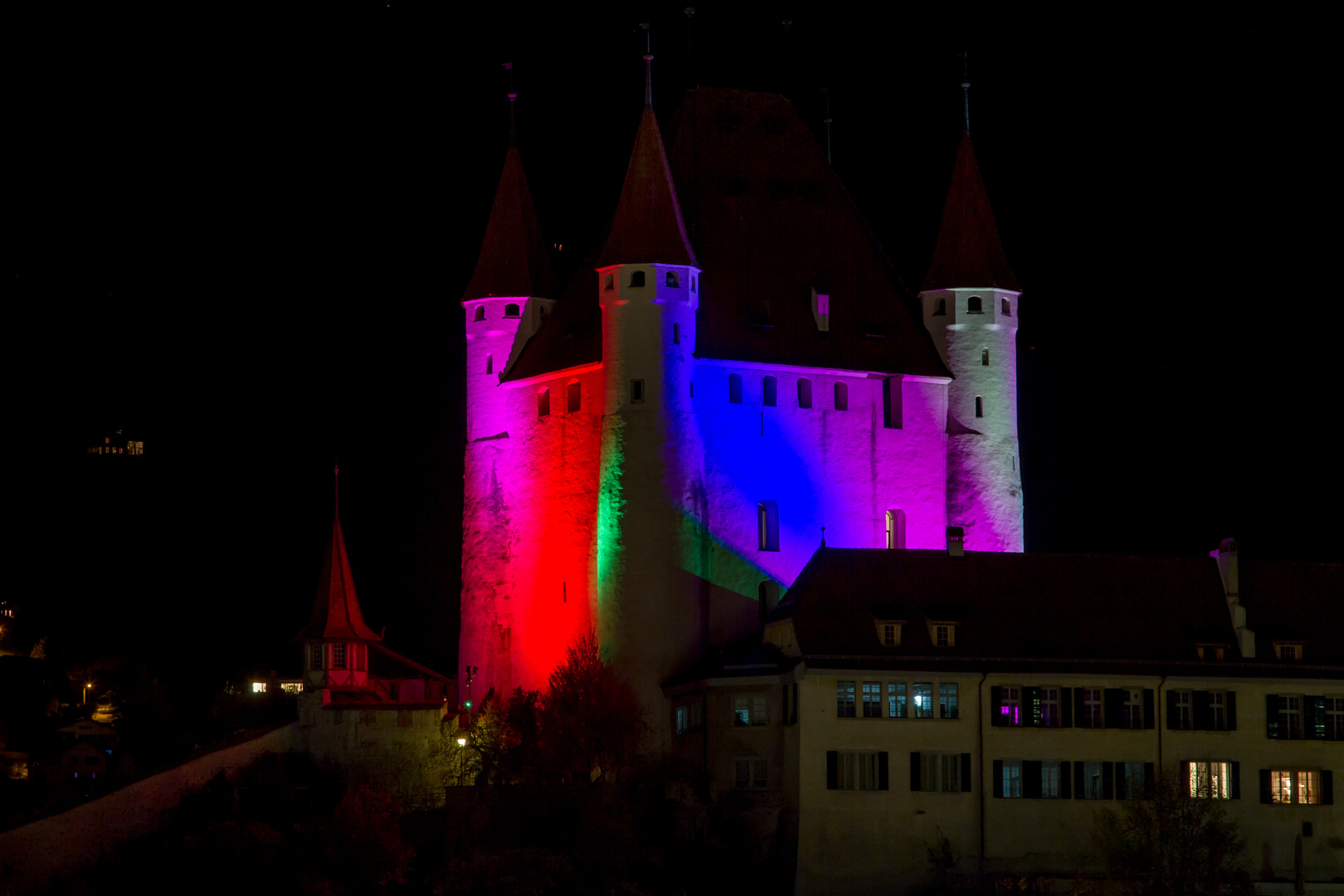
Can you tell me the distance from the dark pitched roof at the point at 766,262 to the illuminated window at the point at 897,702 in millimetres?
15218

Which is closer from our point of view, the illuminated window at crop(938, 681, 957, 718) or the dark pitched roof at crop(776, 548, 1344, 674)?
the illuminated window at crop(938, 681, 957, 718)

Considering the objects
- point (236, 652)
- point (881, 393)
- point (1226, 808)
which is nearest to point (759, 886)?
point (1226, 808)

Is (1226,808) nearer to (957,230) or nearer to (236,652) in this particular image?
(957,230)

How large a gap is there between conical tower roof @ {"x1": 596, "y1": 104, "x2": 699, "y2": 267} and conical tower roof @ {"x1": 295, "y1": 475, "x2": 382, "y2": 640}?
37.4 feet

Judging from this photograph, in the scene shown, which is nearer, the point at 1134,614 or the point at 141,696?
the point at 1134,614

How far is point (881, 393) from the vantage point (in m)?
80.8

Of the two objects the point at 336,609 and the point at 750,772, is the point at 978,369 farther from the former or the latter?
the point at 336,609

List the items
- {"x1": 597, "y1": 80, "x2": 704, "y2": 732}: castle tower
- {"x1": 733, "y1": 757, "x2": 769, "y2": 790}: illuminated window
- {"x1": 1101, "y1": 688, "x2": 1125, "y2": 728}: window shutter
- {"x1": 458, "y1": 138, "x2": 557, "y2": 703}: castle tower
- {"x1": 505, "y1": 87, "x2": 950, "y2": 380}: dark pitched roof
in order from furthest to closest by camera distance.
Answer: {"x1": 458, "y1": 138, "x2": 557, "y2": 703}: castle tower, {"x1": 505, "y1": 87, "x2": 950, "y2": 380}: dark pitched roof, {"x1": 597, "y1": 80, "x2": 704, "y2": 732}: castle tower, {"x1": 733, "y1": 757, "x2": 769, "y2": 790}: illuminated window, {"x1": 1101, "y1": 688, "x2": 1125, "y2": 728}: window shutter

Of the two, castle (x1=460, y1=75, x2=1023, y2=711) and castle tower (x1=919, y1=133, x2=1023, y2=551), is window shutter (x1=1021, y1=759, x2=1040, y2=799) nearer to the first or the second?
castle (x1=460, y1=75, x2=1023, y2=711)

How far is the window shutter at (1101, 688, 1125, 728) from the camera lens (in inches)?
2608

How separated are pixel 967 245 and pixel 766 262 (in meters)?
6.38

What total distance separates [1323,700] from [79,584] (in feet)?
209

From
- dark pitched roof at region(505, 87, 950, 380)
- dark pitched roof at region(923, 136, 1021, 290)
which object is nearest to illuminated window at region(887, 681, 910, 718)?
dark pitched roof at region(505, 87, 950, 380)

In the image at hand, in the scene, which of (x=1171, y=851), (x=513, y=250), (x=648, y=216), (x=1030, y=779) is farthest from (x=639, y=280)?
(x=1171, y=851)
